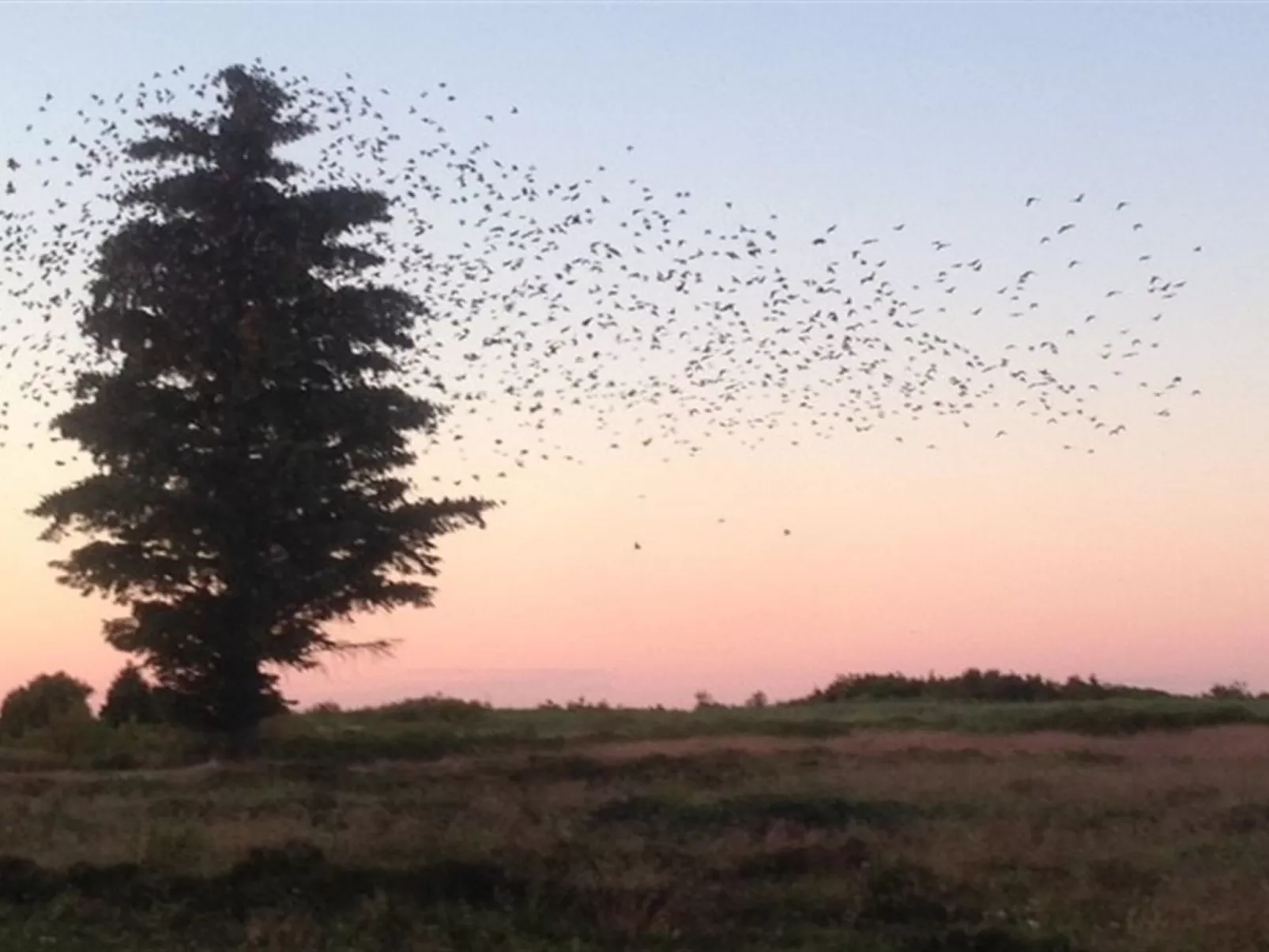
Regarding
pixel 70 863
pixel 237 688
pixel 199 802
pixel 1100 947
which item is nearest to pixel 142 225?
pixel 237 688

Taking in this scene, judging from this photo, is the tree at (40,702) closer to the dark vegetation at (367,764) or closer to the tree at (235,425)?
the dark vegetation at (367,764)

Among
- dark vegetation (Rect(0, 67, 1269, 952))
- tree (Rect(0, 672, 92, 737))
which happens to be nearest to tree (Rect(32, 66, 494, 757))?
dark vegetation (Rect(0, 67, 1269, 952))

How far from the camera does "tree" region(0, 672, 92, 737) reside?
34.5 m

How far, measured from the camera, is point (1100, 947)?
509 inches

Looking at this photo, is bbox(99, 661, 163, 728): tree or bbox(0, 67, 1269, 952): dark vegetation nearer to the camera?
bbox(0, 67, 1269, 952): dark vegetation

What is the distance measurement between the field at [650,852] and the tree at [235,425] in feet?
6.95

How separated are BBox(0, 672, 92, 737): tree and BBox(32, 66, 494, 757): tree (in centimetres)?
566

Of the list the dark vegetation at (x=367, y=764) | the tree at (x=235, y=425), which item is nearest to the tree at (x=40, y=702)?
the dark vegetation at (x=367, y=764)

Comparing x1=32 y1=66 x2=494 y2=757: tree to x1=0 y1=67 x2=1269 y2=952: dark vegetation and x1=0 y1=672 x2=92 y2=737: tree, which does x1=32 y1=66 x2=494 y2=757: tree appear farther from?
x1=0 y1=672 x2=92 y2=737: tree

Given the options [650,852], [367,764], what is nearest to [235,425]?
[367,764]

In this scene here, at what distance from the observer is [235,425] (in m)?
29.3

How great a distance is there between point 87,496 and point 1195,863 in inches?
722

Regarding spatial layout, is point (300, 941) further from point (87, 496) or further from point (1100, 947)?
point (87, 496)

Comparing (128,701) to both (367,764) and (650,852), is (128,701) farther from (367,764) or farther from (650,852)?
(650,852)
